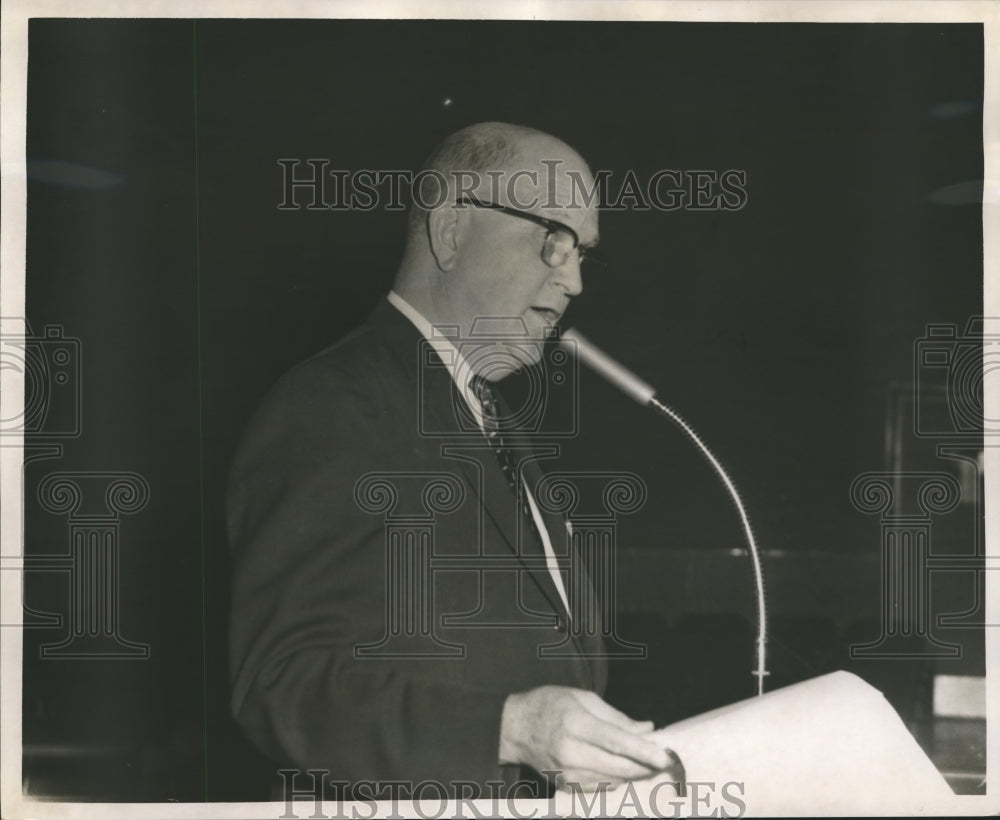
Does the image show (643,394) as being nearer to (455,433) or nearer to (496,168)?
(455,433)

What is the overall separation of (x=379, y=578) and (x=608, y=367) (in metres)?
0.43

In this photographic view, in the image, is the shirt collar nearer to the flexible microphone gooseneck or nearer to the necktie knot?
the necktie knot

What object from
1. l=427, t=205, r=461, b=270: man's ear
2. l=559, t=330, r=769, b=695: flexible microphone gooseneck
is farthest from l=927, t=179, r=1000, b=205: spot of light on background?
l=427, t=205, r=461, b=270: man's ear

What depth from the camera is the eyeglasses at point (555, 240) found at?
5.18 ft

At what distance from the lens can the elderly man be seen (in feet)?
4.95

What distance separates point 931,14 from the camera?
1.70 m

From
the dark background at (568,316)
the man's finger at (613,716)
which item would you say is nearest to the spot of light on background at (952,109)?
the dark background at (568,316)

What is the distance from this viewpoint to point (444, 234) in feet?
5.20

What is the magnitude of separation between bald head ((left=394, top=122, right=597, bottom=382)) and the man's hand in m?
0.50

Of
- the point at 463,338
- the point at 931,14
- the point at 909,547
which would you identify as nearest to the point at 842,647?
the point at 909,547

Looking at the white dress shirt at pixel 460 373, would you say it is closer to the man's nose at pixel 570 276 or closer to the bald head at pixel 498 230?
the bald head at pixel 498 230

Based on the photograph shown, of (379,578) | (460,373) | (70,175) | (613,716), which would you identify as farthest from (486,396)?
(70,175)

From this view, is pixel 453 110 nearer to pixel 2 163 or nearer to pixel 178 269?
pixel 178 269

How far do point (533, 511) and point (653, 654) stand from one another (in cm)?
26
